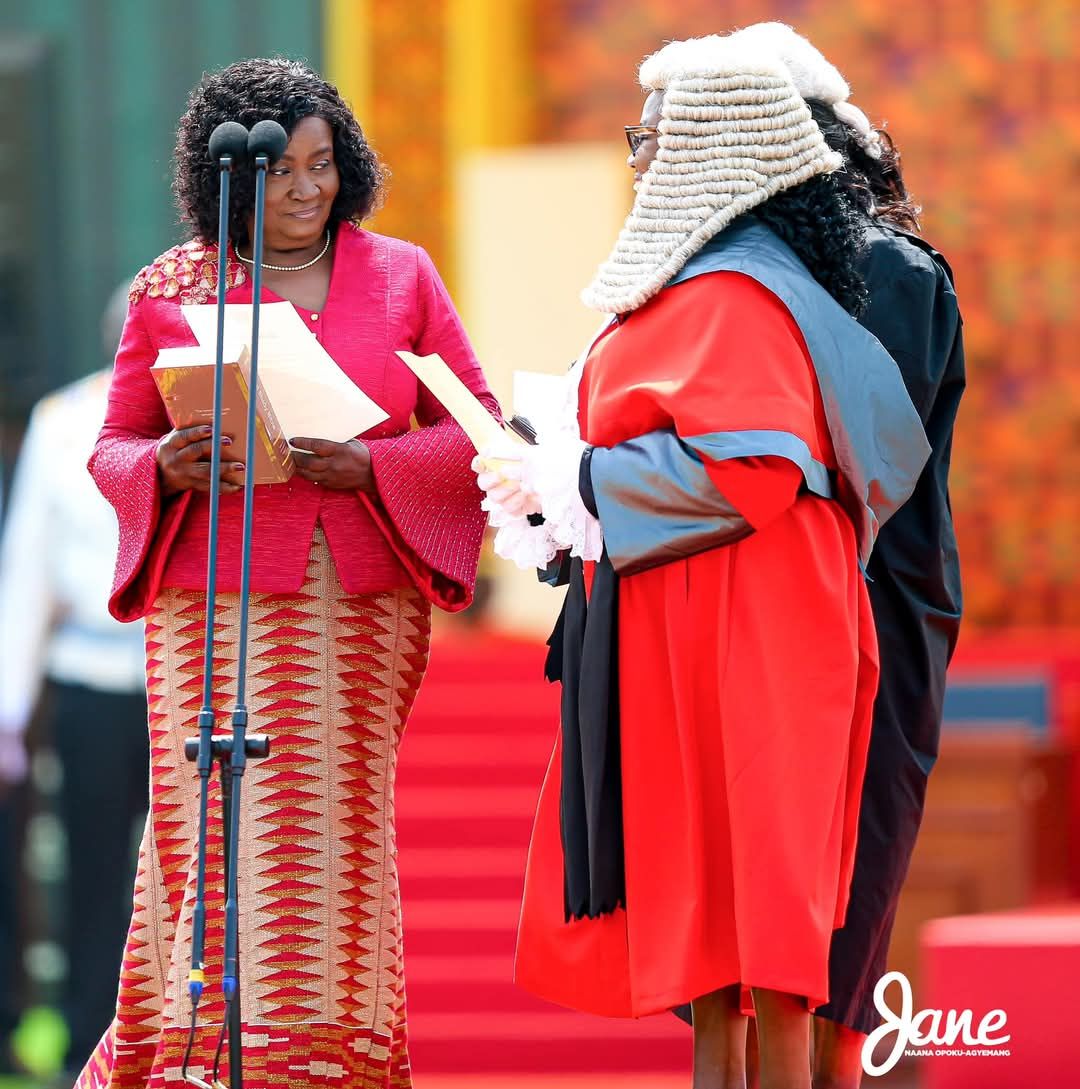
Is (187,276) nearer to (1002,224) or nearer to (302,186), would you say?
(302,186)

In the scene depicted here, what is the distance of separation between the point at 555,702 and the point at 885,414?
14.7 ft

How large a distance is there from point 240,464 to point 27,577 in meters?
2.79

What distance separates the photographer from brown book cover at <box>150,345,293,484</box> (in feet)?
12.2

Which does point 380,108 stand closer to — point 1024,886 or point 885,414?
point 1024,886

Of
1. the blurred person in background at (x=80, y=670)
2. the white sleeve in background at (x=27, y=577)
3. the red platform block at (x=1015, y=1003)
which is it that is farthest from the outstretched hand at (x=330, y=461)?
the white sleeve in background at (x=27, y=577)

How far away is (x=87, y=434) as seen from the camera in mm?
6352

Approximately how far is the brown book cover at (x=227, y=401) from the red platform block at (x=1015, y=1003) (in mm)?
1908

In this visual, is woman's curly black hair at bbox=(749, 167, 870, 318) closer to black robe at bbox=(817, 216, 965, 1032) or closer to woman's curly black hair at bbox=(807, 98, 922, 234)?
woman's curly black hair at bbox=(807, 98, 922, 234)

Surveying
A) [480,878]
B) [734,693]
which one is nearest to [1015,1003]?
[734,693]

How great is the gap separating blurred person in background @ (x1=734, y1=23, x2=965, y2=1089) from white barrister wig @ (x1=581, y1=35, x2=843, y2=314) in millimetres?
293

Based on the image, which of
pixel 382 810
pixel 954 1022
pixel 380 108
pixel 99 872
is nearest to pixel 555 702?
pixel 99 872

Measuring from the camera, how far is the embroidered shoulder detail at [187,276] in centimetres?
407

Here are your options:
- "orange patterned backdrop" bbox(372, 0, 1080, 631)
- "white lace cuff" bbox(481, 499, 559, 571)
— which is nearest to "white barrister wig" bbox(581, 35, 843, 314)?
"white lace cuff" bbox(481, 499, 559, 571)

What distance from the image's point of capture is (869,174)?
413cm
